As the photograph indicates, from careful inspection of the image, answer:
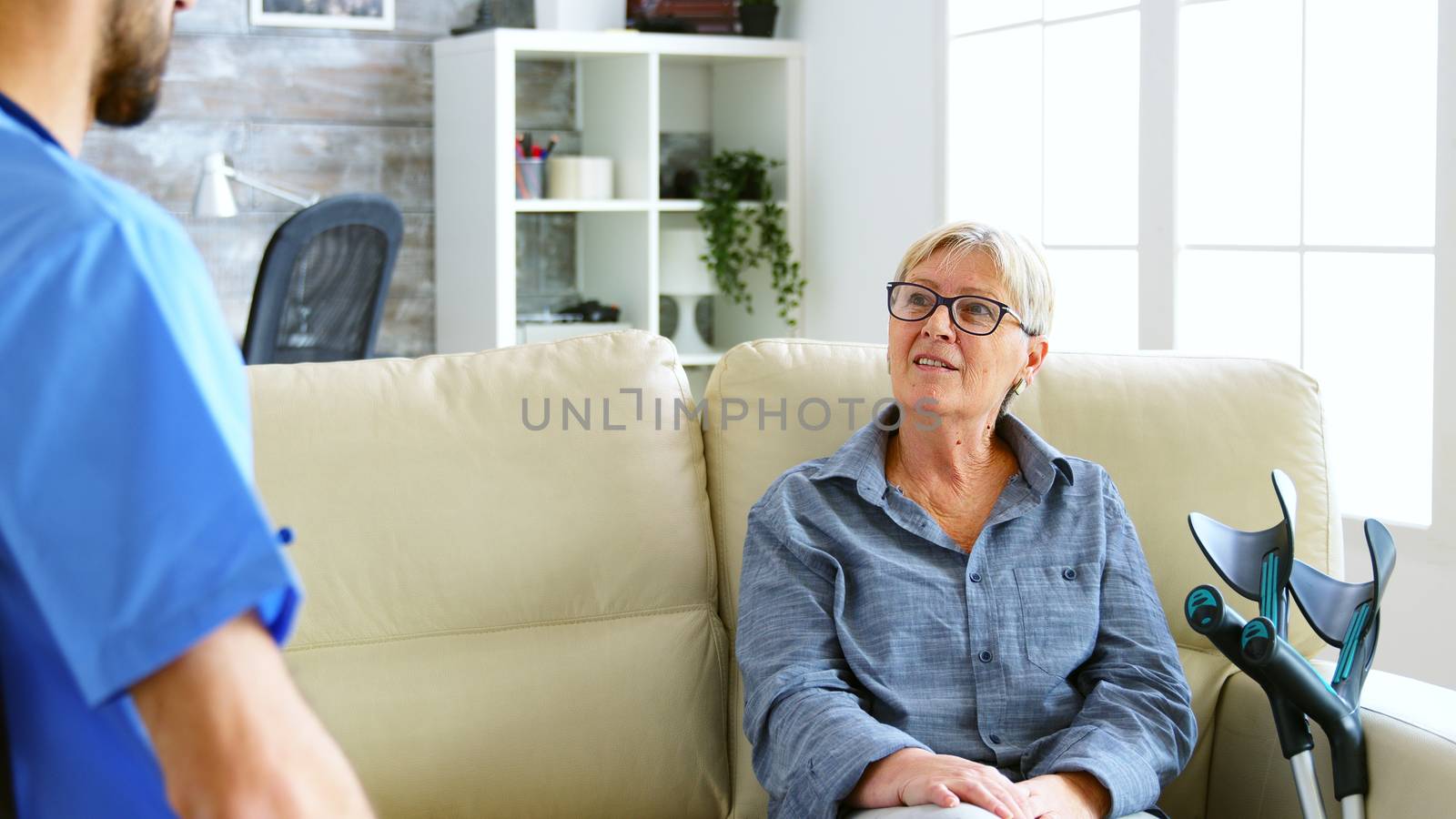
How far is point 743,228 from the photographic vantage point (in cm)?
399

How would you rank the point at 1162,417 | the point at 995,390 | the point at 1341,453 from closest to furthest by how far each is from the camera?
the point at 995,390, the point at 1162,417, the point at 1341,453

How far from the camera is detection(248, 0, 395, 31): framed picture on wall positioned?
386 centimetres

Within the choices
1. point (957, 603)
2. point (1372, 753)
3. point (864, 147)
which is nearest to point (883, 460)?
point (957, 603)

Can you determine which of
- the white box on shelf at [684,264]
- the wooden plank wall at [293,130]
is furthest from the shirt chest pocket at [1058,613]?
→ the wooden plank wall at [293,130]

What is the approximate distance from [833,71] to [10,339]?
358 centimetres

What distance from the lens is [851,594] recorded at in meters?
1.65

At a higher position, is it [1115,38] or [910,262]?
[1115,38]

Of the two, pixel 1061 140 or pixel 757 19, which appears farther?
pixel 757 19

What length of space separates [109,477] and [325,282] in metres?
2.75

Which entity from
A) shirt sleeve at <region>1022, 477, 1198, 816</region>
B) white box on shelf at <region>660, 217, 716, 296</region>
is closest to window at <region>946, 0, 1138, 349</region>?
white box on shelf at <region>660, 217, 716, 296</region>

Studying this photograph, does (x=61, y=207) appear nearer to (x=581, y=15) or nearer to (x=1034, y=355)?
(x=1034, y=355)

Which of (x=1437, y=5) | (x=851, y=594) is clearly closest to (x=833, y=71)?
(x=1437, y=5)

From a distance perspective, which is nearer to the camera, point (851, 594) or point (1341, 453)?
point (851, 594)

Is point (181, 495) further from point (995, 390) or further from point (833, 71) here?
point (833, 71)
